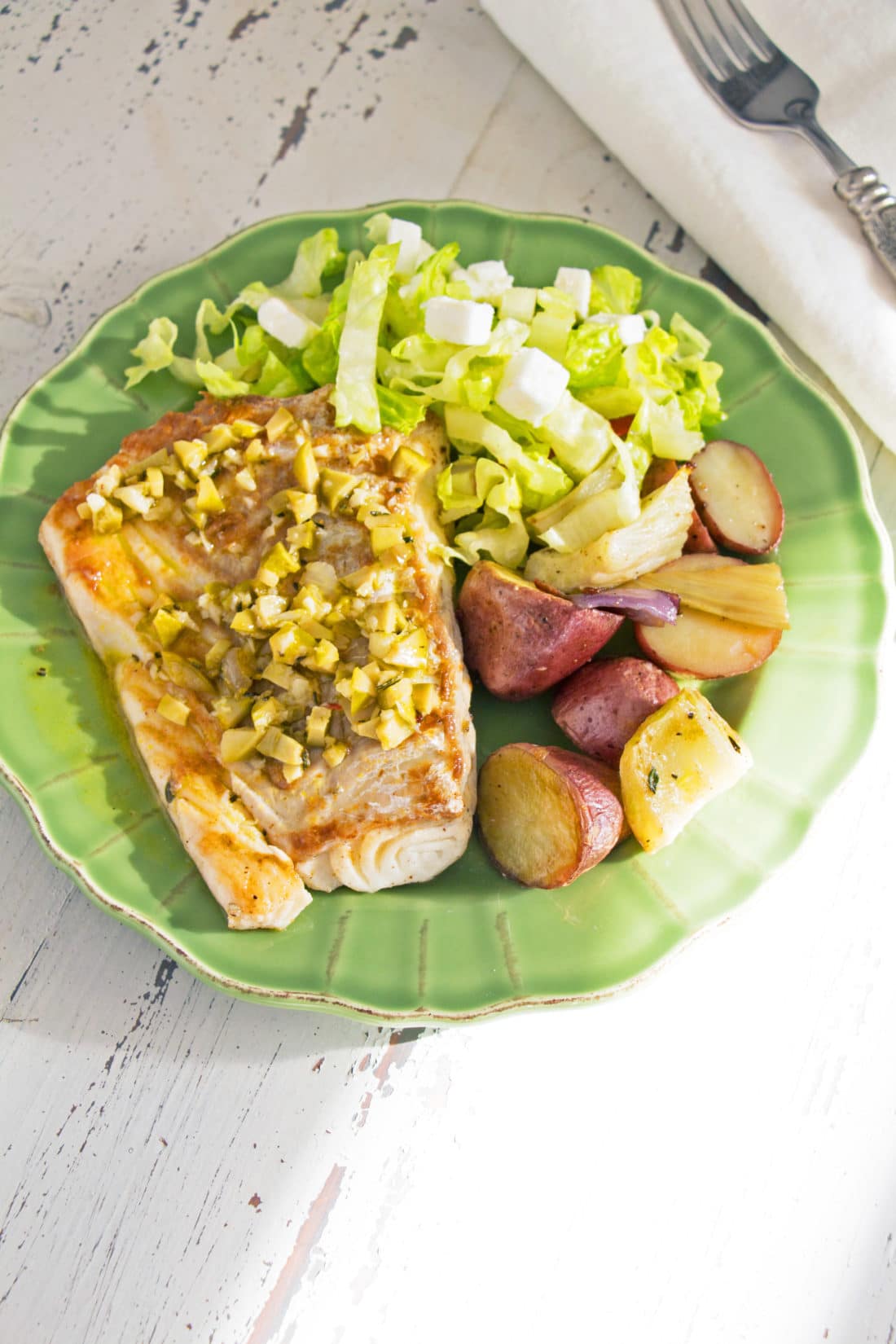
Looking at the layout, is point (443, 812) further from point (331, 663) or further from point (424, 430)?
point (424, 430)

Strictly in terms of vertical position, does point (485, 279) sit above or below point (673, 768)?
above

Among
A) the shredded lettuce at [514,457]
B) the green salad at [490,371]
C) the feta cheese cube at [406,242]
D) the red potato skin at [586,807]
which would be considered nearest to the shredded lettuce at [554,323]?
the green salad at [490,371]

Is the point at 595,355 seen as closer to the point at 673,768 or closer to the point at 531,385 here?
the point at 531,385

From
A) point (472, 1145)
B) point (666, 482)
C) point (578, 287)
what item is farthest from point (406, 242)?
point (472, 1145)

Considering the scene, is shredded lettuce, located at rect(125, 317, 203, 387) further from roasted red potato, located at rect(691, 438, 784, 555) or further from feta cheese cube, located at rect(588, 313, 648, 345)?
roasted red potato, located at rect(691, 438, 784, 555)

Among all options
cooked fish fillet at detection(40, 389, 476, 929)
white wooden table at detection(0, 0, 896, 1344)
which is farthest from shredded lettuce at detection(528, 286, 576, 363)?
white wooden table at detection(0, 0, 896, 1344)

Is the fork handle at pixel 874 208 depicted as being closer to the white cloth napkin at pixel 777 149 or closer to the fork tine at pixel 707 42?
the white cloth napkin at pixel 777 149
